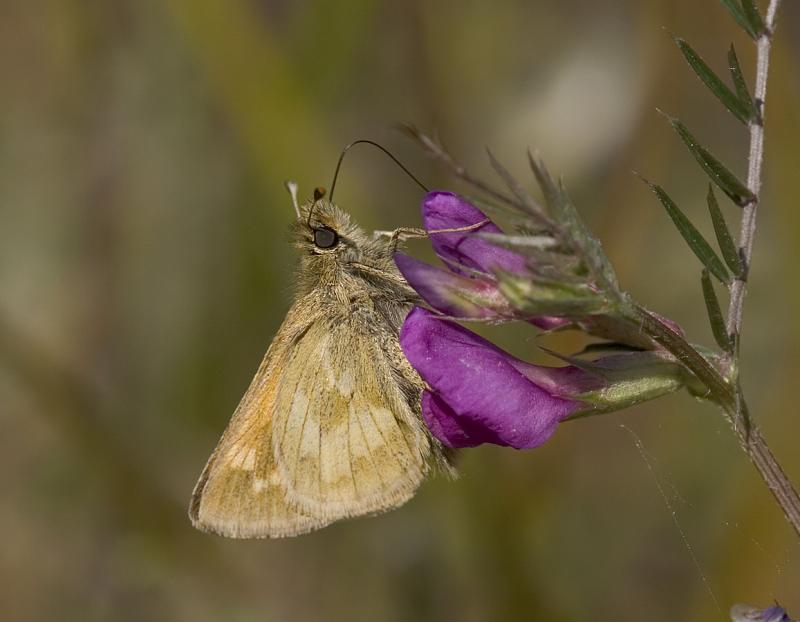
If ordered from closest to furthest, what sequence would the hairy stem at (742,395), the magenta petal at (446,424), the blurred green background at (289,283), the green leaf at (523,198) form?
the green leaf at (523,198)
the hairy stem at (742,395)
the magenta petal at (446,424)
the blurred green background at (289,283)

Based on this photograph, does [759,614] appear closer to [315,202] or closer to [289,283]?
[315,202]

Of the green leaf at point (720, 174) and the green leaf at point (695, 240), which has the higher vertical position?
the green leaf at point (720, 174)

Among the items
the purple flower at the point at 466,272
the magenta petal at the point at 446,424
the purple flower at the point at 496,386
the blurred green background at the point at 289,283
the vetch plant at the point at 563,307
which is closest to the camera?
the vetch plant at the point at 563,307

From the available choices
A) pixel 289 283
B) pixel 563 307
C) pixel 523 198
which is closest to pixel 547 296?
pixel 563 307

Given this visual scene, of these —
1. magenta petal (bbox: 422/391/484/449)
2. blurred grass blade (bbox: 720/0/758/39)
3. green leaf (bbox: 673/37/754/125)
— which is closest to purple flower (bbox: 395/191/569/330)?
magenta petal (bbox: 422/391/484/449)

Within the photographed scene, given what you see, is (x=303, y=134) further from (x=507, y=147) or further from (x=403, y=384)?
(x=403, y=384)

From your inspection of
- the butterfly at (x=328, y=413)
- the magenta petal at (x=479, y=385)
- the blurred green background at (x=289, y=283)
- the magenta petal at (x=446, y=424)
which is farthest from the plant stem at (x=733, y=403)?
the blurred green background at (x=289, y=283)

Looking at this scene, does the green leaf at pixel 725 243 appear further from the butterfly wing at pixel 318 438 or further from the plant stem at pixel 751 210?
the butterfly wing at pixel 318 438

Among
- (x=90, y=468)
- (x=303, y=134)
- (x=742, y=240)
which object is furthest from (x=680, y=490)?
(x=742, y=240)
